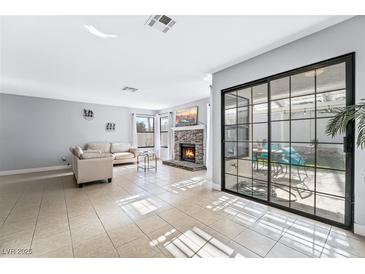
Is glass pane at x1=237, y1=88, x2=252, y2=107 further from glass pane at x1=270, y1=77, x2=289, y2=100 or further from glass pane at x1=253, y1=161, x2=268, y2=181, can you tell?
glass pane at x1=253, y1=161, x2=268, y2=181

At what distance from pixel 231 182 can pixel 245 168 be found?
0.44 m

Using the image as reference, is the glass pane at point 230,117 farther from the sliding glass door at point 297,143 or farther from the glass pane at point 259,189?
the glass pane at point 259,189

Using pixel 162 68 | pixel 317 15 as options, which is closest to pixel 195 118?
pixel 162 68

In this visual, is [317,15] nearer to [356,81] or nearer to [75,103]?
[356,81]

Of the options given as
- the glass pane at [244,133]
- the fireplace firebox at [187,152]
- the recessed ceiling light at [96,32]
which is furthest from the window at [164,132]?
the recessed ceiling light at [96,32]

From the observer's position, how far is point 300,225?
196 cm

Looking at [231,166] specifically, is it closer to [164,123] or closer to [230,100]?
[230,100]

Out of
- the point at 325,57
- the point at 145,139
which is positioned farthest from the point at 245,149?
the point at 145,139

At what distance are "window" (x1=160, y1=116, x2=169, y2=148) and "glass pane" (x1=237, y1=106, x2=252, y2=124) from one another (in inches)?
194

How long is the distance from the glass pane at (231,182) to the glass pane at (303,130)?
4.40 feet

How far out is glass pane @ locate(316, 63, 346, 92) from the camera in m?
1.88

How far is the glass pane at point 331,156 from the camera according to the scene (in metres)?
1.91

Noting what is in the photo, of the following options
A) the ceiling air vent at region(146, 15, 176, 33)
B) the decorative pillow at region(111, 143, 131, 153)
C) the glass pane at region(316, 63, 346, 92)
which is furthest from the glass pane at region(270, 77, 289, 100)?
the decorative pillow at region(111, 143, 131, 153)
